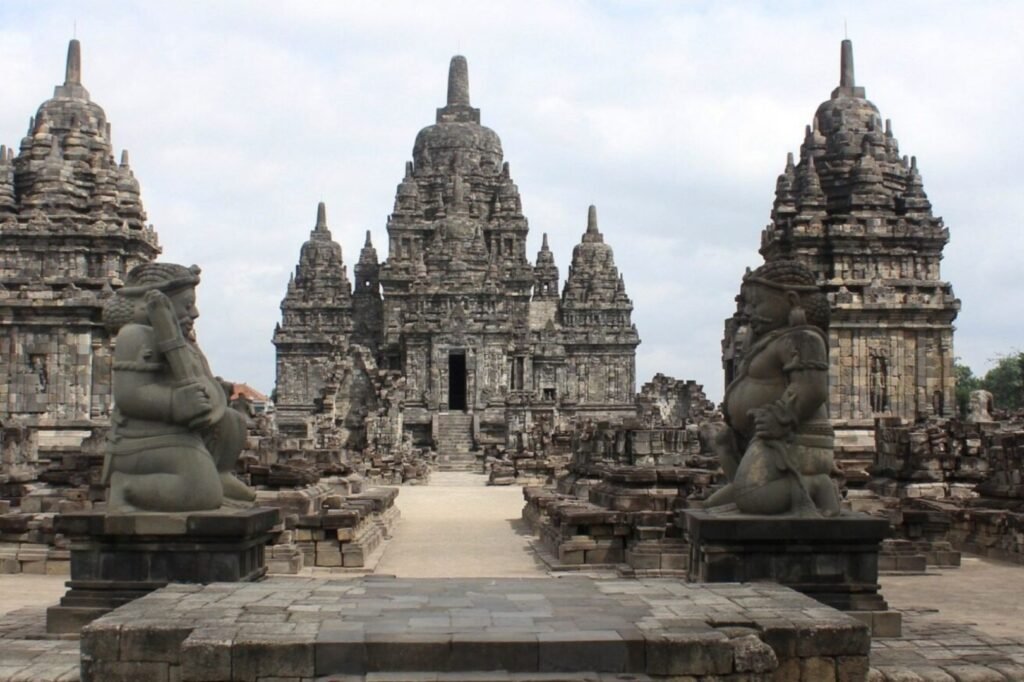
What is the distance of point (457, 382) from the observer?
4856 cm

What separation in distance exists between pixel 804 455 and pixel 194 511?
3541mm

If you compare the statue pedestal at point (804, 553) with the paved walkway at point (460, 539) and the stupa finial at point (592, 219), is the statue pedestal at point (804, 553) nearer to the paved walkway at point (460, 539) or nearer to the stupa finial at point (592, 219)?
the paved walkway at point (460, 539)

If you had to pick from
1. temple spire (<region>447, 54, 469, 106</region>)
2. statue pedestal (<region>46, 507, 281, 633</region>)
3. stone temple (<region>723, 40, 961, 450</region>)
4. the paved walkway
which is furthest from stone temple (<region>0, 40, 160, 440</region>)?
temple spire (<region>447, 54, 469, 106</region>)

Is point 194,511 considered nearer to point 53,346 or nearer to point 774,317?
point 774,317

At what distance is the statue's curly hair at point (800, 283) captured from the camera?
7660 mm

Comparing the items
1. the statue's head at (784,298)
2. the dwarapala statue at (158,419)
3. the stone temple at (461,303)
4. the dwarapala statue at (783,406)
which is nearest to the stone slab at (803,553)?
the dwarapala statue at (783,406)

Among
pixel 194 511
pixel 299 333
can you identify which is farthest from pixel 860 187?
pixel 299 333

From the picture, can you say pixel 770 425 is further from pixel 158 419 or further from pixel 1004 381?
pixel 1004 381

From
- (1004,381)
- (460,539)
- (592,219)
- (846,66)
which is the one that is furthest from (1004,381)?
(460,539)

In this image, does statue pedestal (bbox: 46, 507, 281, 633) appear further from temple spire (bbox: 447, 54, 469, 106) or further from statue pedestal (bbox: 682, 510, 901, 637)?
temple spire (bbox: 447, 54, 469, 106)

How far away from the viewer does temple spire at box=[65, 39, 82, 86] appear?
96.3ft

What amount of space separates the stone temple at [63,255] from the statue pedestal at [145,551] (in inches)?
749

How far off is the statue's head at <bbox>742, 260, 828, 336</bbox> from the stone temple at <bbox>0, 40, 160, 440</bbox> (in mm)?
20185

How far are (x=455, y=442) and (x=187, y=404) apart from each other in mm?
34450
